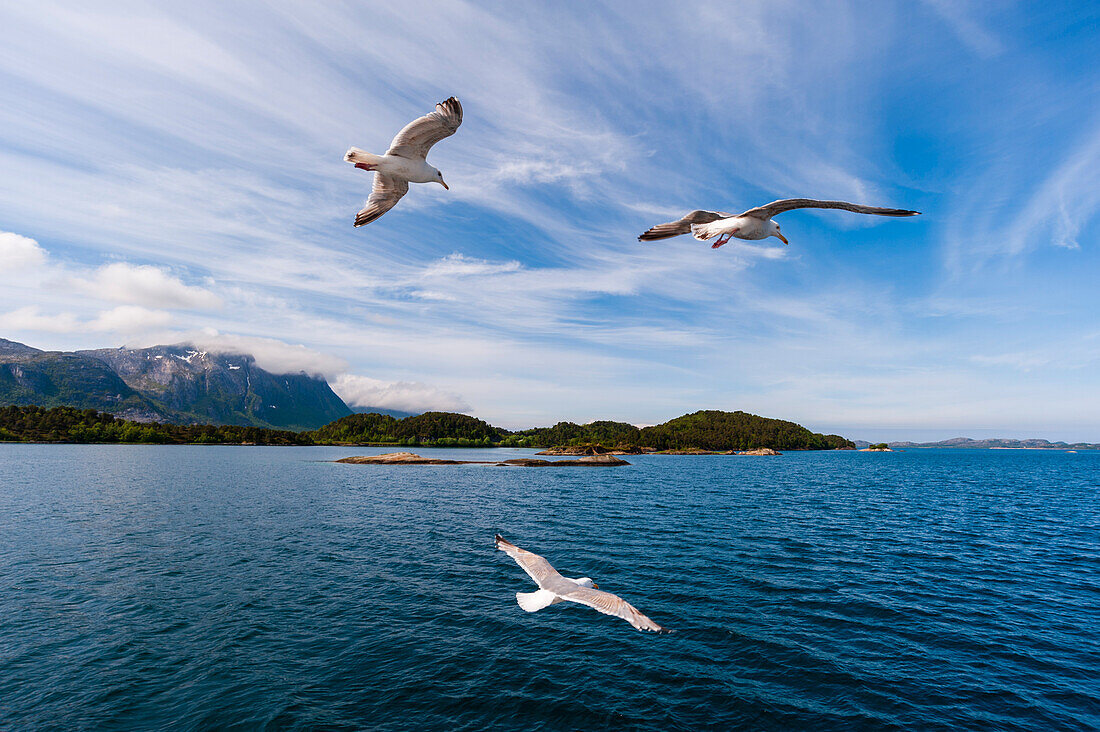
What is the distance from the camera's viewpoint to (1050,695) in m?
15.1

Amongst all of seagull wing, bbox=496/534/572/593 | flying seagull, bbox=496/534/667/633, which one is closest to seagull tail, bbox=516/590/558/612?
flying seagull, bbox=496/534/667/633

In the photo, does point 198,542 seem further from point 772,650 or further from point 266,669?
point 772,650

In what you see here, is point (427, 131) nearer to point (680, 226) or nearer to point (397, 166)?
point (397, 166)

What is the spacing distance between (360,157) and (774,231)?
8.37 meters

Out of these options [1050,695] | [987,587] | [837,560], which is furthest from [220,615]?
[987,587]

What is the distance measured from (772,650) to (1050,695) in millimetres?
7816

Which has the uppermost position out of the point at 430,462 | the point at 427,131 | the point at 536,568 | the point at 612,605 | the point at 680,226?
the point at 427,131

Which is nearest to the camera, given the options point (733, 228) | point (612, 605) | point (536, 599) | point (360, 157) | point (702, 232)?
point (360, 157)

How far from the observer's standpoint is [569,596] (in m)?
12.0

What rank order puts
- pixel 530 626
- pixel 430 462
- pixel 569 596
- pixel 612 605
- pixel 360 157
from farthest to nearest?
pixel 430 462 < pixel 530 626 < pixel 569 596 < pixel 612 605 < pixel 360 157

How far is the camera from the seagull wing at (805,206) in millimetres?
8125

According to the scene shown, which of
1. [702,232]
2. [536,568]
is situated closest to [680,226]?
[702,232]

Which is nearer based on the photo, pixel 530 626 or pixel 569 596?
pixel 569 596

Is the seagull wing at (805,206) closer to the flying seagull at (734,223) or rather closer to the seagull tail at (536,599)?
the flying seagull at (734,223)
